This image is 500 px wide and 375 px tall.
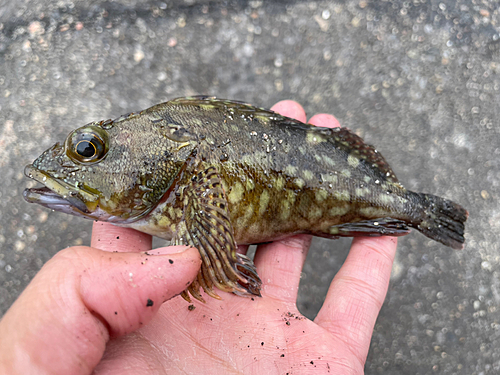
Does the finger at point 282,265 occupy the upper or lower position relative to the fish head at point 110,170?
lower

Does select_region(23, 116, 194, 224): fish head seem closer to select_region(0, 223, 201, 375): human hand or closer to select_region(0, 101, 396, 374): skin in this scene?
select_region(0, 101, 396, 374): skin

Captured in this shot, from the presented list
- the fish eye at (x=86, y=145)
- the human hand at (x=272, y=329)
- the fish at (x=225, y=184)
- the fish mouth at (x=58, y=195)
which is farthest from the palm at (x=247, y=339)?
the fish eye at (x=86, y=145)

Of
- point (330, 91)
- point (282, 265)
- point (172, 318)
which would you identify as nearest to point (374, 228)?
point (282, 265)

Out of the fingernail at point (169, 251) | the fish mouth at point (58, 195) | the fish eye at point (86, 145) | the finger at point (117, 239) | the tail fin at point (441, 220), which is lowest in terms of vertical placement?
the finger at point (117, 239)

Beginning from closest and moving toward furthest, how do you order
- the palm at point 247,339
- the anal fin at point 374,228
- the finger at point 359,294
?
the palm at point 247,339 → the finger at point 359,294 → the anal fin at point 374,228

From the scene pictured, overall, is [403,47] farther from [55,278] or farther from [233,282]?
[55,278]

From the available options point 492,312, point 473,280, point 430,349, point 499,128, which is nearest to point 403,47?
point 499,128

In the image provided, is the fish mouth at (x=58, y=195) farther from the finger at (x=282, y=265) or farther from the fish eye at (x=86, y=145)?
the finger at (x=282, y=265)
